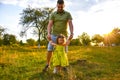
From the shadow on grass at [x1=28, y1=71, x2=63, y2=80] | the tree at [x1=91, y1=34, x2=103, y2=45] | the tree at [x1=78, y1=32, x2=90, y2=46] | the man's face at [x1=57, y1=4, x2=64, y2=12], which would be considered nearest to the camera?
the shadow on grass at [x1=28, y1=71, x2=63, y2=80]

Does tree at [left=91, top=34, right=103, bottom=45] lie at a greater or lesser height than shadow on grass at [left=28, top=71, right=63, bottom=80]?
greater

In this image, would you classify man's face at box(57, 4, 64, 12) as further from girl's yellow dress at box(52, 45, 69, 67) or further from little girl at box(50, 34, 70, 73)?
girl's yellow dress at box(52, 45, 69, 67)

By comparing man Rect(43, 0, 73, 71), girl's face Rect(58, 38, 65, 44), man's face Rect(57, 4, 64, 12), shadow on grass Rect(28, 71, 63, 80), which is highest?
man's face Rect(57, 4, 64, 12)

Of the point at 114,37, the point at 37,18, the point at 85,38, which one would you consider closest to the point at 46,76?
the point at 37,18

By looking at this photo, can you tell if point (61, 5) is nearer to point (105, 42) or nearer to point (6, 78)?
point (6, 78)

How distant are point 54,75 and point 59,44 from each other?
43.7 inches

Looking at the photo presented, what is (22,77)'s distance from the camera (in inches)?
435

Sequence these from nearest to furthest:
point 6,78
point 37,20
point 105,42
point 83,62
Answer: point 6,78 < point 83,62 < point 37,20 < point 105,42

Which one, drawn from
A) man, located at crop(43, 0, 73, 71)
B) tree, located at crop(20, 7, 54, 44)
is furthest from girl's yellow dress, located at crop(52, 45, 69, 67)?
tree, located at crop(20, 7, 54, 44)

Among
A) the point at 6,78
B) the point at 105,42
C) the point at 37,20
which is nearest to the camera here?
the point at 6,78

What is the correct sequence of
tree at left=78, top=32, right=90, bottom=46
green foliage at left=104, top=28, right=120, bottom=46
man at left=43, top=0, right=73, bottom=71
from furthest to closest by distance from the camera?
tree at left=78, top=32, right=90, bottom=46 < green foliage at left=104, top=28, right=120, bottom=46 < man at left=43, top=0, right=73, bottom=71

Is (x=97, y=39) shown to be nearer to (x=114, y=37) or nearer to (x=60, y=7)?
(x=114, y=37)

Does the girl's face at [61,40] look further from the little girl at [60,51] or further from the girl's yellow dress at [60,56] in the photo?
the girl's yellow dress at [60,56]

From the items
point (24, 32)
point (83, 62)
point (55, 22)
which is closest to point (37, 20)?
point (24, 32)
